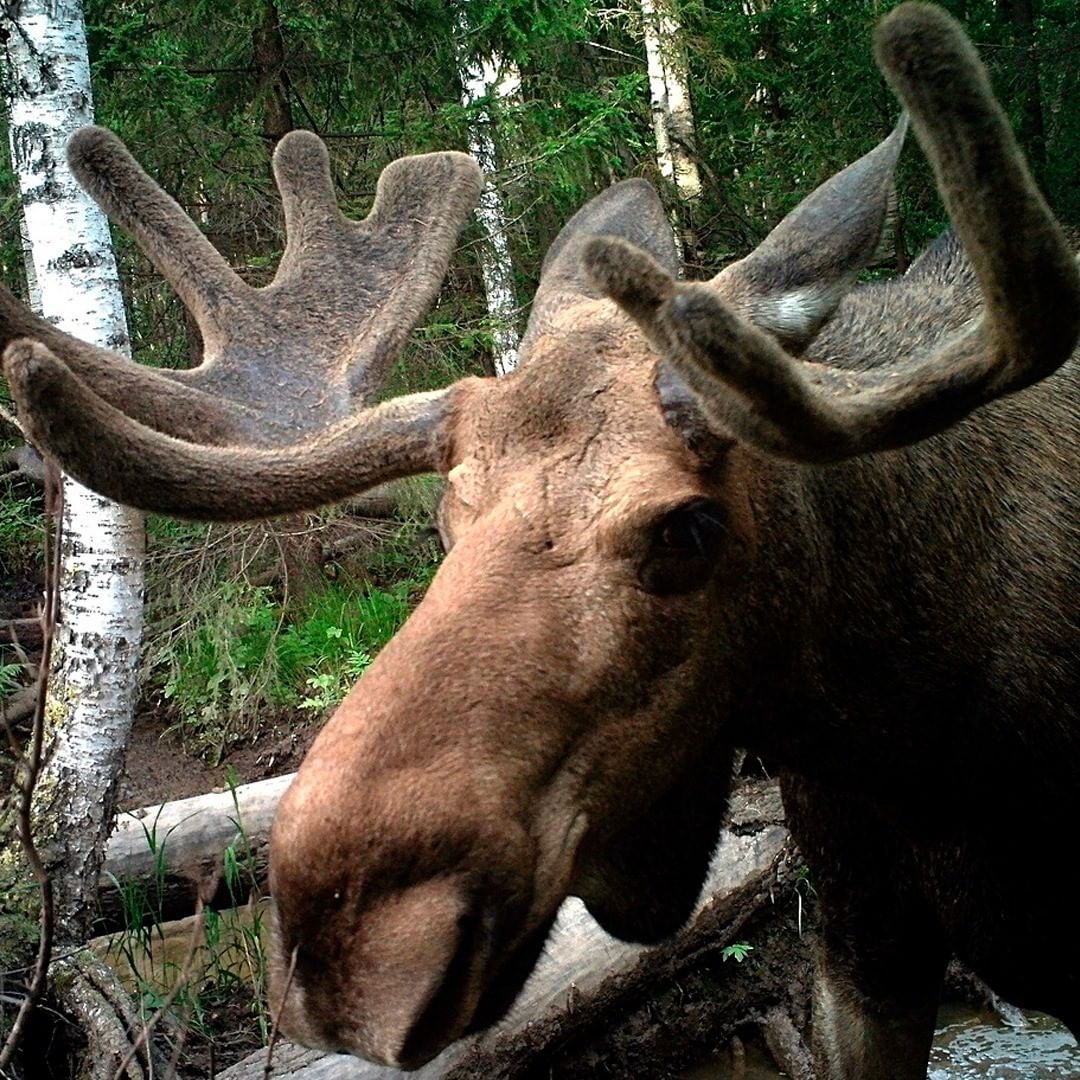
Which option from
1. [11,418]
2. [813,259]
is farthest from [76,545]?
[813,259]

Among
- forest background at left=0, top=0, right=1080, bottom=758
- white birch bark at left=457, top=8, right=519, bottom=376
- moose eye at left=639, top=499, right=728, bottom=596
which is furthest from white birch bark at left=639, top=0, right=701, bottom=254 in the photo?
moose eye at left=639, top=499, right=728, bottom=596

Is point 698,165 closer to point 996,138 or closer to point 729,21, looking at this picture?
point 729,21

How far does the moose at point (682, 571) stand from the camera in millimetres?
1869

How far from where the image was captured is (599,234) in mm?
3057

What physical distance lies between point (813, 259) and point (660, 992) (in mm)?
3325

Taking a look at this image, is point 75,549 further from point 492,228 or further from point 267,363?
point 492,228

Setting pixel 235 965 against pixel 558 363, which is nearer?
pixel 558 363

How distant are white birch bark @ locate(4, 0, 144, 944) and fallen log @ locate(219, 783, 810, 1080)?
1216mm

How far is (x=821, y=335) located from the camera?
114 inches

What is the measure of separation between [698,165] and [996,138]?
10872 millimetres

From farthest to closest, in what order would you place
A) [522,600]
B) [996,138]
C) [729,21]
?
[729,21], [522,600], [996,138]

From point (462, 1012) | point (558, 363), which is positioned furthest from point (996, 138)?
point (462, 1012)

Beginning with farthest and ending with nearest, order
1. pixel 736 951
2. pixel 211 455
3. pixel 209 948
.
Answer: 1. pixel 209 948
2. pixel 736 951
3. pixel 211 455

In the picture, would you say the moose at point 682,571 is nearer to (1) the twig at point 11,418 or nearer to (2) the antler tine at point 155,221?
(2) the antler tine at point 155,221
